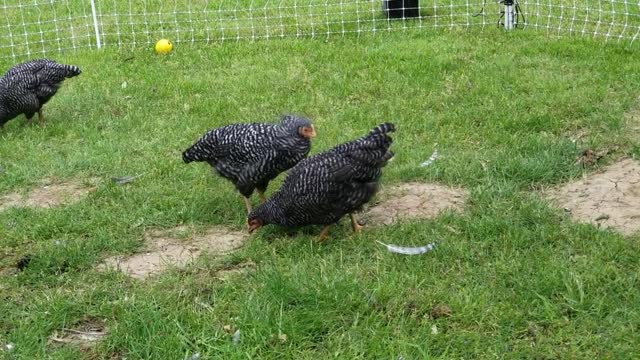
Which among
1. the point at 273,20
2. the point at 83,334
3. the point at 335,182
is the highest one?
the point at 273,20

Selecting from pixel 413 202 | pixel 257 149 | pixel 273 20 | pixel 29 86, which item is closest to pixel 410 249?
pixel 413 202

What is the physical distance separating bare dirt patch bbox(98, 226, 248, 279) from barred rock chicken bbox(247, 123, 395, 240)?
18.3 inches

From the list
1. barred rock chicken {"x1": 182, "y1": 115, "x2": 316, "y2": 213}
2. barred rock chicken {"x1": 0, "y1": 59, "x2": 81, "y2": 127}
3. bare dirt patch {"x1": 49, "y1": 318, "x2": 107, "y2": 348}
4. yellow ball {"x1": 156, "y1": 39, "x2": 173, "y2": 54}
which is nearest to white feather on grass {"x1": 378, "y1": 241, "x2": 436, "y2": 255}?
barred rock chicken {"x1": 182, "y1": 115, "x2": 316, "y2": 213}

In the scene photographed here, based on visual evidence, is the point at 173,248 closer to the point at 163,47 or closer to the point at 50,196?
the point at 50,196

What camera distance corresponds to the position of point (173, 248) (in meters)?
5.28

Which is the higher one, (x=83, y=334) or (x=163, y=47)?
(x=163, y=47)

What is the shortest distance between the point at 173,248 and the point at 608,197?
3.10 metres

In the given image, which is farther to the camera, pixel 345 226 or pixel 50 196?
pixel 50 196

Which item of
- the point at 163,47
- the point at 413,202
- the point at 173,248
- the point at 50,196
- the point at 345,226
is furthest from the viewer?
the point at 163,47

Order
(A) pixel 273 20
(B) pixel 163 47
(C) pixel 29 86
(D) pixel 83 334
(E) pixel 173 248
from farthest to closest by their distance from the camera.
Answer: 1. (A) pixel 273 20
2. (B) pixel 163 47
3. (C) pixel 29 86
4. (E) pixel 173 248
5. (D) pixel 83 334

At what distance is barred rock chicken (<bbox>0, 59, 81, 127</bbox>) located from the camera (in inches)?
297

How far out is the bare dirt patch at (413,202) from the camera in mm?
5430

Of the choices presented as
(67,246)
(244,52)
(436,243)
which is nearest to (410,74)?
(244,52)

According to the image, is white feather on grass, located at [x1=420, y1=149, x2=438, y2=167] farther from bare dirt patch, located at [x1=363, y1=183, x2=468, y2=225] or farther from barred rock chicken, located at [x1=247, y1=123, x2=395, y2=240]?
barred rock chicken, located at [x1=247, y1=123, x2=395, y2=240]
